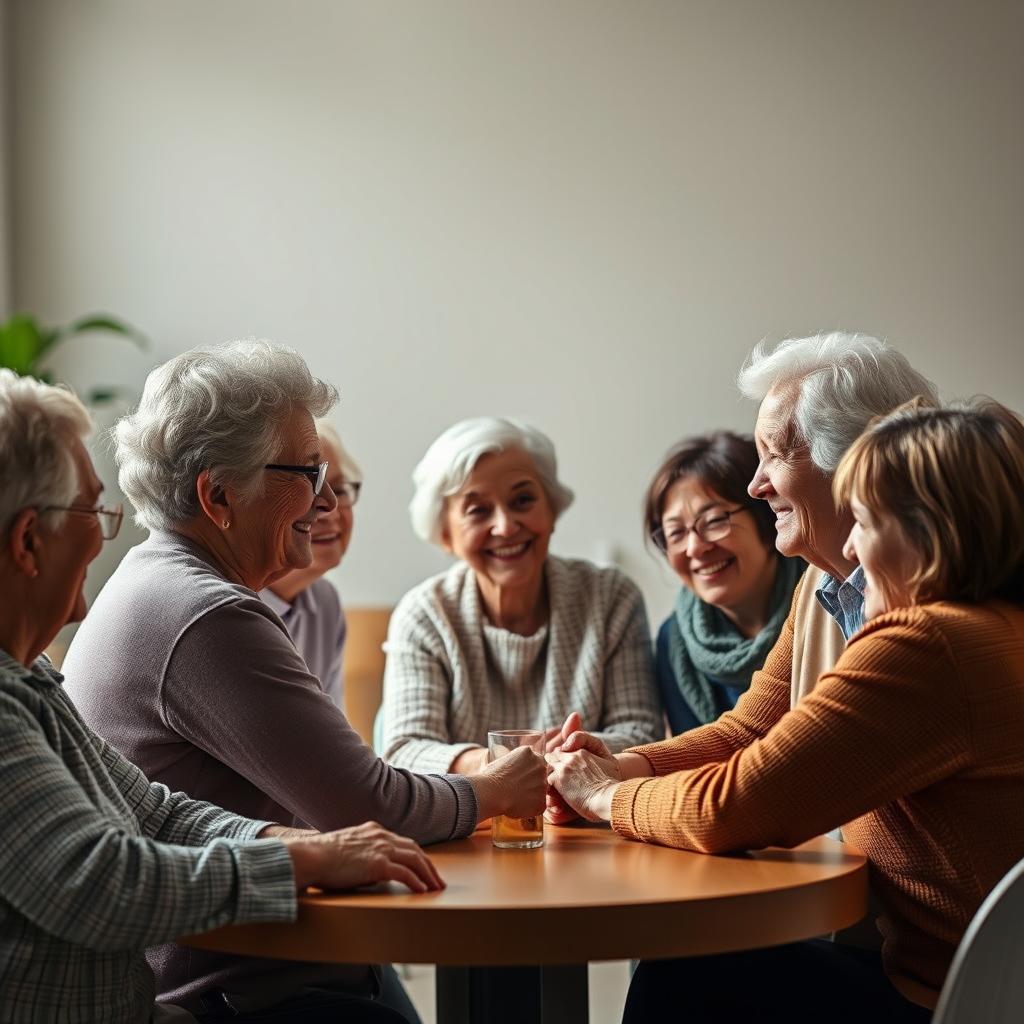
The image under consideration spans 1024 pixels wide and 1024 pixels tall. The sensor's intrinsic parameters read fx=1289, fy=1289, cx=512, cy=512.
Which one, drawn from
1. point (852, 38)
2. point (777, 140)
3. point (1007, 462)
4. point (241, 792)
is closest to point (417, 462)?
point (777, 140)

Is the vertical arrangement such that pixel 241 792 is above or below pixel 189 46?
below

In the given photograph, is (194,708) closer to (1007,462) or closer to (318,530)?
(1007,462)

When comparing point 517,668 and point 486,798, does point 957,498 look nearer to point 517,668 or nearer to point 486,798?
point 486,798

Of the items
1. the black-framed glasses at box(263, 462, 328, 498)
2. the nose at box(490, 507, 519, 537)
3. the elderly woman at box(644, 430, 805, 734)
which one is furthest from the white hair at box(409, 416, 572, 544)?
the black-framed glasses at box(263, 462, 328, 498)

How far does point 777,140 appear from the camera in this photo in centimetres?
400

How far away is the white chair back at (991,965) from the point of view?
1230 millimetres

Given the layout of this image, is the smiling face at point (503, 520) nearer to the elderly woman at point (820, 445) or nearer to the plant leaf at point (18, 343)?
the elderly woman at point (820, 445)

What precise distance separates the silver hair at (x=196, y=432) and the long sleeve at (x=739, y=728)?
29.5 inches

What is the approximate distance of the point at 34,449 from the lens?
4.28 feet

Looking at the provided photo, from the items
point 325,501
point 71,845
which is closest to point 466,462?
point 325,501

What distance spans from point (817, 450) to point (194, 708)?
3.31 ft

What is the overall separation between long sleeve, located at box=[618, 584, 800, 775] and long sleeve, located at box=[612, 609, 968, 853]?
1.70ft

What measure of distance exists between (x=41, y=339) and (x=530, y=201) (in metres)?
1.60

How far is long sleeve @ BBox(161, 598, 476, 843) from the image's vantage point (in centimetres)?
151
